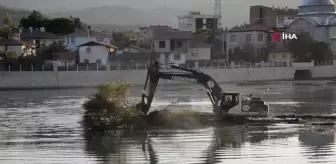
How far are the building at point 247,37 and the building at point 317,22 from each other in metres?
4.94

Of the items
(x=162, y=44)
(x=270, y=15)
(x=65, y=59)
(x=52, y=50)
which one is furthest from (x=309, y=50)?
(x=270, y=15)

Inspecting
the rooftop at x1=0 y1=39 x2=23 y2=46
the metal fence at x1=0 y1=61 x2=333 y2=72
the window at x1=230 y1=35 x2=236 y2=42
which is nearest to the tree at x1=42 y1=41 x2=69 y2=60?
the rooftop at x1=0 y1=39 x2=23 y2=46

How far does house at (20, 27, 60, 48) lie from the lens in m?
93.5

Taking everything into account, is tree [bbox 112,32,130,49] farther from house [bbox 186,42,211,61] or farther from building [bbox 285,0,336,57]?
building [bbox 285,0,336,57]

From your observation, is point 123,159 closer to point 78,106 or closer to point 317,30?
point 78,106

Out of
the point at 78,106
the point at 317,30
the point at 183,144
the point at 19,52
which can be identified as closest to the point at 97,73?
the point at 19,52

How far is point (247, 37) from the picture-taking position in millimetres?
107188

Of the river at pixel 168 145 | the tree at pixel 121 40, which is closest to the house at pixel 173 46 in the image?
the tree at pixel 121 40

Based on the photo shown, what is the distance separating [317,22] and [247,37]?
42.6 ft

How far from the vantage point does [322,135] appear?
85.1 feet

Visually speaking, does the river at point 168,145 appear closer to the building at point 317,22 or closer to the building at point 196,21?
the building at point 317,22

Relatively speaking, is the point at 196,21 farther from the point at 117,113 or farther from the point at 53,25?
the point at 117,113

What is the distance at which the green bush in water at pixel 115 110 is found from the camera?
2866 cm

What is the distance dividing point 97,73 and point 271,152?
56.2 m
